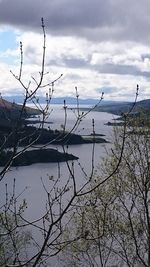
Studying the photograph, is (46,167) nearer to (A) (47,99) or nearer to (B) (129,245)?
(B) (129,245)

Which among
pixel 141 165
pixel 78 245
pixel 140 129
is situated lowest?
pixel 78 245

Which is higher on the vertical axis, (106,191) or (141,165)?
(141,165)

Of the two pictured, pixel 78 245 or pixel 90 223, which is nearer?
pixel 90 223

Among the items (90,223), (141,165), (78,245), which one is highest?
(141,165)

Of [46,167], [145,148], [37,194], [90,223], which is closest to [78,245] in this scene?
[90,223]

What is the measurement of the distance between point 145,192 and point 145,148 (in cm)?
139

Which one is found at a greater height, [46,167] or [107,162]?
[107,162]

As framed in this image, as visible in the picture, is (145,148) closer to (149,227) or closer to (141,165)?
(141,165)

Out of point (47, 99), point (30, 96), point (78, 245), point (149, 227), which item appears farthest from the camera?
point (78, 245)

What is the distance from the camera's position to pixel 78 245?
15.5m

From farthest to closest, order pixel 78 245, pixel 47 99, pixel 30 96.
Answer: pixel 78 245, pixel 47 99, pixel 30 96

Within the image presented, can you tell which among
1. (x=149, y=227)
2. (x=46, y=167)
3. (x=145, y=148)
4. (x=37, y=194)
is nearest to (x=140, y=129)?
(x=145, y=148)

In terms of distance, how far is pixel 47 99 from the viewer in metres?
3.77

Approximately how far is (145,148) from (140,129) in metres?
0.62
